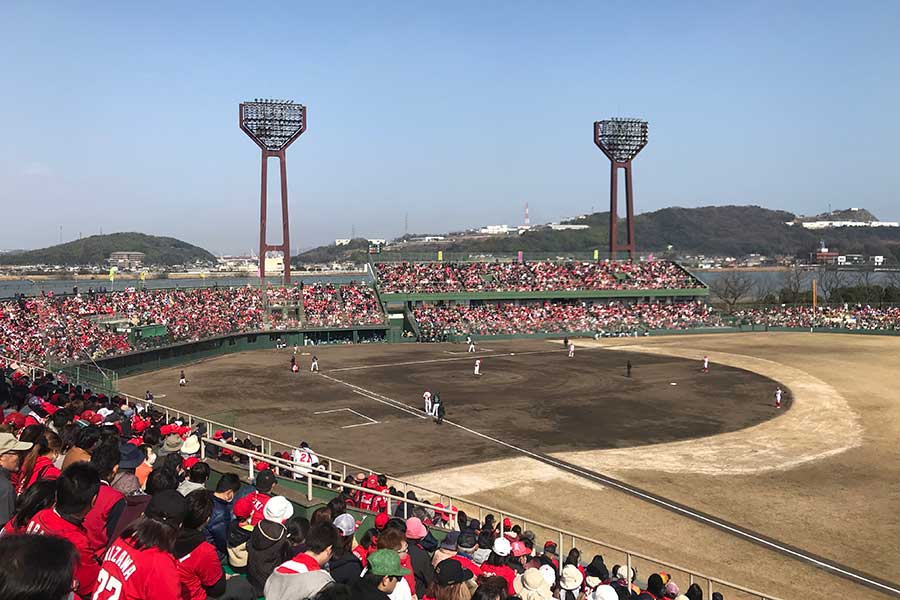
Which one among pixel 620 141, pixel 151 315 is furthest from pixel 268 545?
pixel 620 141

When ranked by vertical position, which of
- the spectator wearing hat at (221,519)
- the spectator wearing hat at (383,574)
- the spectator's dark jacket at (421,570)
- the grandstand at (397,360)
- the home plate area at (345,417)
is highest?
the spectator wearing hat at (383,574)

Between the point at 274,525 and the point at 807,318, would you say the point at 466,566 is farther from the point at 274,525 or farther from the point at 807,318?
the point at 807,318

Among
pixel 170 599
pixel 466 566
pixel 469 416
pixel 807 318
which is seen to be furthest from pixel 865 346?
pixel 170 599

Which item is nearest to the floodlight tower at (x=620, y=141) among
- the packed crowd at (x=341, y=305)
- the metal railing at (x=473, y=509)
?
the packed crowd at (x=341, y=305)

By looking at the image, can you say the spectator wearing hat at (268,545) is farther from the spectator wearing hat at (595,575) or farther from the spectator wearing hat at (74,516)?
the spectator wearing hat at (595,575)

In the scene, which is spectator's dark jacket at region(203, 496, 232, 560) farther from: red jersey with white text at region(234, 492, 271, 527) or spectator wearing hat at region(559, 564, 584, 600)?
spectator wearing hat at region(559, 564, 584, 600)

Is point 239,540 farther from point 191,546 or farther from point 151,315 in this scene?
point 151,315

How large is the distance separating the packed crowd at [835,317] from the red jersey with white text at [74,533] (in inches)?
2875

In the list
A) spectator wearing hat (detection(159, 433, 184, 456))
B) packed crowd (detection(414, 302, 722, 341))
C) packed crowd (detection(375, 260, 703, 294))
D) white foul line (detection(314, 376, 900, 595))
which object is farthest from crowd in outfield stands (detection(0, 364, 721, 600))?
packed crowd (detection(375, 260, 703, 294))

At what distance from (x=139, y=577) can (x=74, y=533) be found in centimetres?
141

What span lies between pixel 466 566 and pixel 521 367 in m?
39.6

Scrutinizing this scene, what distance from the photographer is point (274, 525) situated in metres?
6.70

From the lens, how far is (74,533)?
5.73m

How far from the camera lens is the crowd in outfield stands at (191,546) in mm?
Answer: 4734
